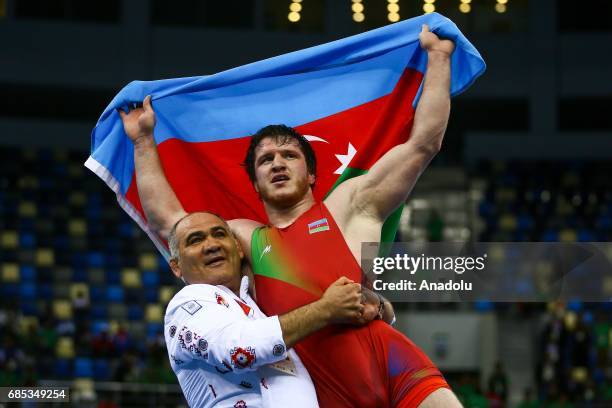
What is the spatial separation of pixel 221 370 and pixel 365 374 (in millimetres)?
645

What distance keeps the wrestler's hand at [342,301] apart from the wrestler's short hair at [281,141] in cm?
86

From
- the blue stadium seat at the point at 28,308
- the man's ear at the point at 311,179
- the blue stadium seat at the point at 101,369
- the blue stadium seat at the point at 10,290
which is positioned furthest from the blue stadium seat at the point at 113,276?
the man's ear at the point at 311,179

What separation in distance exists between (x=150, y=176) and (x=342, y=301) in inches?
63.6

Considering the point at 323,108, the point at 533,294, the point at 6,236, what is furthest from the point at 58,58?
the point at 533,294

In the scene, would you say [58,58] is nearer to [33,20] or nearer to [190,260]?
[33,20]

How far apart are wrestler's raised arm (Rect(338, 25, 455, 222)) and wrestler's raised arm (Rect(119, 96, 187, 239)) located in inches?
39.7

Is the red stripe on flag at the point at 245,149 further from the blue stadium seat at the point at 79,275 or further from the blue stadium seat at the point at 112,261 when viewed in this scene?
the blue stadium seat at the point at 112,261

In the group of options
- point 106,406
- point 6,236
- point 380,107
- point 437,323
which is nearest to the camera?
point 380,107

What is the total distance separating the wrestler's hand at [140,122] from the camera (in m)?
5.52

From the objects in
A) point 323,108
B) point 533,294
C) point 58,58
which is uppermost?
point 58,58

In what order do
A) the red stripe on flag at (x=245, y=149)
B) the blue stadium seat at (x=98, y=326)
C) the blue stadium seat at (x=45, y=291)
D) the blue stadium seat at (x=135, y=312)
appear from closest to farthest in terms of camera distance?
1. the red stripe on flag at (x=245, y=149)
2. the blue stadium seat at (x=98, y=326)
3. the blue stadium seat at (x=135, y=312)
4. the blue stadium seat at (x=45, y=291)

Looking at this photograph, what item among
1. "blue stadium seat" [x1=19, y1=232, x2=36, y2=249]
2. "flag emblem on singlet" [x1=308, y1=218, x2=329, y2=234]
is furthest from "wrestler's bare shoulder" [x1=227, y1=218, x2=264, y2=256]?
"blue stadium seat" [x1=19, y1=232, x2=36, y2=249]

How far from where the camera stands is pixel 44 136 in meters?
19.2

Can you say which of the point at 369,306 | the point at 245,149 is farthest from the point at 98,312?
the point at 369,306
